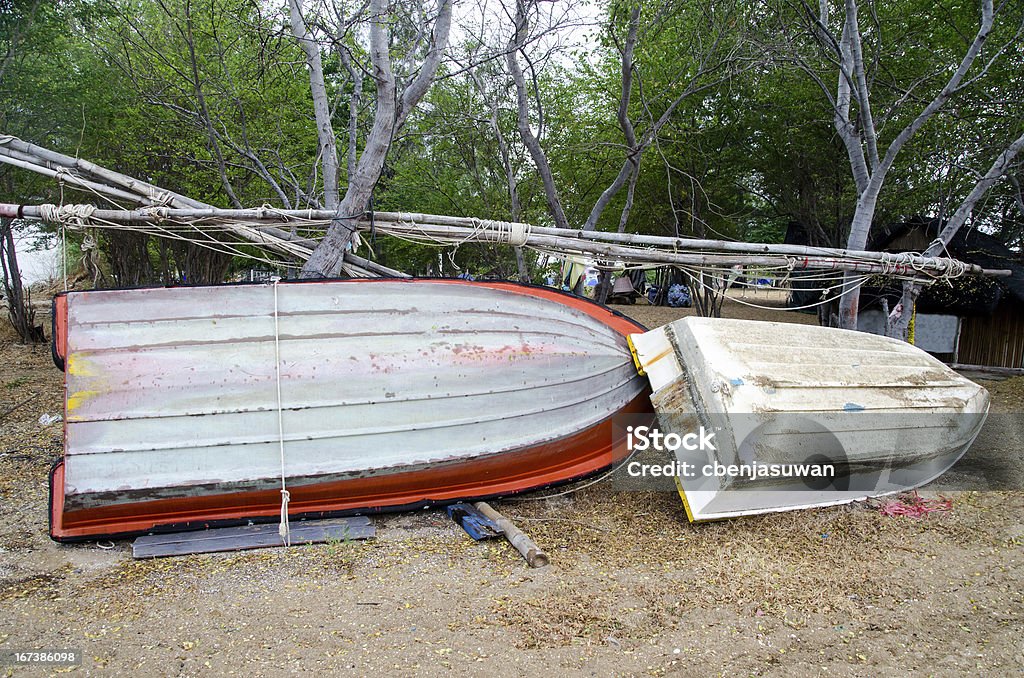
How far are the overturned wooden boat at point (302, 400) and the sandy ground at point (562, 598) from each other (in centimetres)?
36

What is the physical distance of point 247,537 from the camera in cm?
472

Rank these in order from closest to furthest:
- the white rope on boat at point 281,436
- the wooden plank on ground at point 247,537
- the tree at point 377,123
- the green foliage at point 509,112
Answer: the wooden plank on ground at point 247,537 < the white rope on boat at point 281,436 < the tree at point 377,123 < the green foliage at point 509,112

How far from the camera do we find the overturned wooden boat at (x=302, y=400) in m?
4.58

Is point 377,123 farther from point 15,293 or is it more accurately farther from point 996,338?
point 996,338

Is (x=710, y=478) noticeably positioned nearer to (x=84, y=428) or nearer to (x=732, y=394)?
(x=732, y=394)

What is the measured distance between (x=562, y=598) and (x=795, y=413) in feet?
7.27

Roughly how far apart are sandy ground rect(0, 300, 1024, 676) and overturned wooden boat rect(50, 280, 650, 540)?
36 centimetres

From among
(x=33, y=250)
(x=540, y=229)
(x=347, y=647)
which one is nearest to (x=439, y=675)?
(x=347, y=647)

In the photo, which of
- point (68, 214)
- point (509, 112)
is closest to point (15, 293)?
point (68, 214)

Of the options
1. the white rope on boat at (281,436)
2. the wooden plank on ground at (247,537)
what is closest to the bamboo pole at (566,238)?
the white rope on boat at (281,436)

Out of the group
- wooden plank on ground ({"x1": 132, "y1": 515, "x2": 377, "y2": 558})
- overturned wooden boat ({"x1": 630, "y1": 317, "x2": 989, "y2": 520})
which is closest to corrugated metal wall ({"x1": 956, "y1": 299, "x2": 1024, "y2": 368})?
overturned wooden boat ({"x1": 630, "y1": 317, "x2": 989, "y2": 520})

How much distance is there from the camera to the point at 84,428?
450cm

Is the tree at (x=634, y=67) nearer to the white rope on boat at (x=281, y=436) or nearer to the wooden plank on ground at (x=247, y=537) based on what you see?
the white rope on boat at (x=281, y=436)

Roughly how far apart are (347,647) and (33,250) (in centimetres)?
1811
